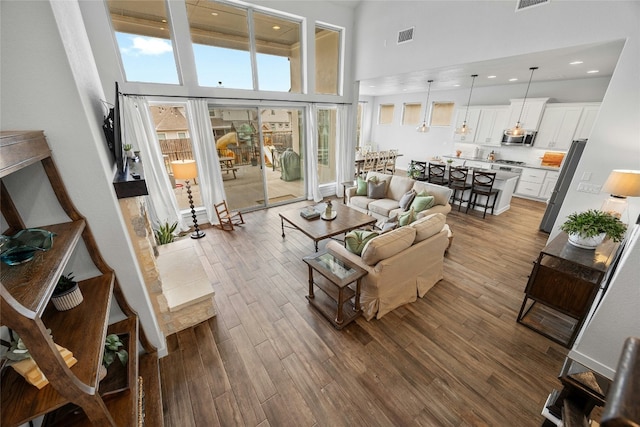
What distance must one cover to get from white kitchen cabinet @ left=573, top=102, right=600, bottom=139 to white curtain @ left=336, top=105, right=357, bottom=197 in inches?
204

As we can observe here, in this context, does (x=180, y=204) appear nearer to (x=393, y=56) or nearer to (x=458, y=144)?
(x=393, y=56)

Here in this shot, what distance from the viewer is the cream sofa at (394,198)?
4281mm

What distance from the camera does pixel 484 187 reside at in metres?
5.22

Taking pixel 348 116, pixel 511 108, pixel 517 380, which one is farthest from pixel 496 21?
pixel 517 380

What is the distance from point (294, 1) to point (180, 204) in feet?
14.8

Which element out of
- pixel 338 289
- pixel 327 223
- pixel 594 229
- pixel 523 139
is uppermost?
pixel 523 139

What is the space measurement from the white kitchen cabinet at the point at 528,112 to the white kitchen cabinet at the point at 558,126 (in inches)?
5.3

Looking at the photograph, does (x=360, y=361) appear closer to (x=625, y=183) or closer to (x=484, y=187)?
(x=625, y=183)

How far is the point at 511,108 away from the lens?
21.6 ft

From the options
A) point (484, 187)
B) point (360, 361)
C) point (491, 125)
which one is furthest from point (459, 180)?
point (360, 361)

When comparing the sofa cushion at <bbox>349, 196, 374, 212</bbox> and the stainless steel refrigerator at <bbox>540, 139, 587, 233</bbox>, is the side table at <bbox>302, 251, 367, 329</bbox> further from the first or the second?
the stainless steel refrigerator at <bbox>540, 139, 587, 233</bbox>

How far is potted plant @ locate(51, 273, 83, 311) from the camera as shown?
4.04 feet

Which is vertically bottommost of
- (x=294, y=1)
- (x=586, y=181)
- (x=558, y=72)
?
(x=586, y=181)

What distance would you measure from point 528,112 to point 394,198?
4.76 m
